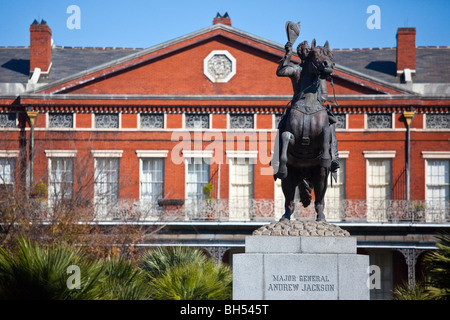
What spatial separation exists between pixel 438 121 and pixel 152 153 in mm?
12108

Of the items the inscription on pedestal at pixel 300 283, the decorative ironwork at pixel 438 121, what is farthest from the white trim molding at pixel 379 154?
the inscription on pedestal at pixel 300 283

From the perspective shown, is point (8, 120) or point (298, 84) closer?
point (298, 84)

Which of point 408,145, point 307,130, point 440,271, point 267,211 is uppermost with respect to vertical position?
point 408,145

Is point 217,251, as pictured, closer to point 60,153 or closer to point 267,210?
point 267,210

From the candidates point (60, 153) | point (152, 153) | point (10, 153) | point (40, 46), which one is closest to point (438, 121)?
point (152, 153)

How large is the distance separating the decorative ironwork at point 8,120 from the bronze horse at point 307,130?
2564 centimetres

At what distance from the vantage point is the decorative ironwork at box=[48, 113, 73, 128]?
36531 millimetres

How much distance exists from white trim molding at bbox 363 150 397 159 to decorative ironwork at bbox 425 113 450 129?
1944mm

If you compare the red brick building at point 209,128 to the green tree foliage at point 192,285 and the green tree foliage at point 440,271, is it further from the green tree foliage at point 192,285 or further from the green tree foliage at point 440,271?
the green tree foliage at point 440,271

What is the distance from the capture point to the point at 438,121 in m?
36.1

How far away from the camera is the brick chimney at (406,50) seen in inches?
1481

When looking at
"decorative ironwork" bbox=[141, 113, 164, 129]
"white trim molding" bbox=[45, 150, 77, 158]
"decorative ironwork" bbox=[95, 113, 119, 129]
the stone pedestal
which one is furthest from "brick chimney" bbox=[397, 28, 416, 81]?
the stone pedestal

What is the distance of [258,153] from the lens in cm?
3625
